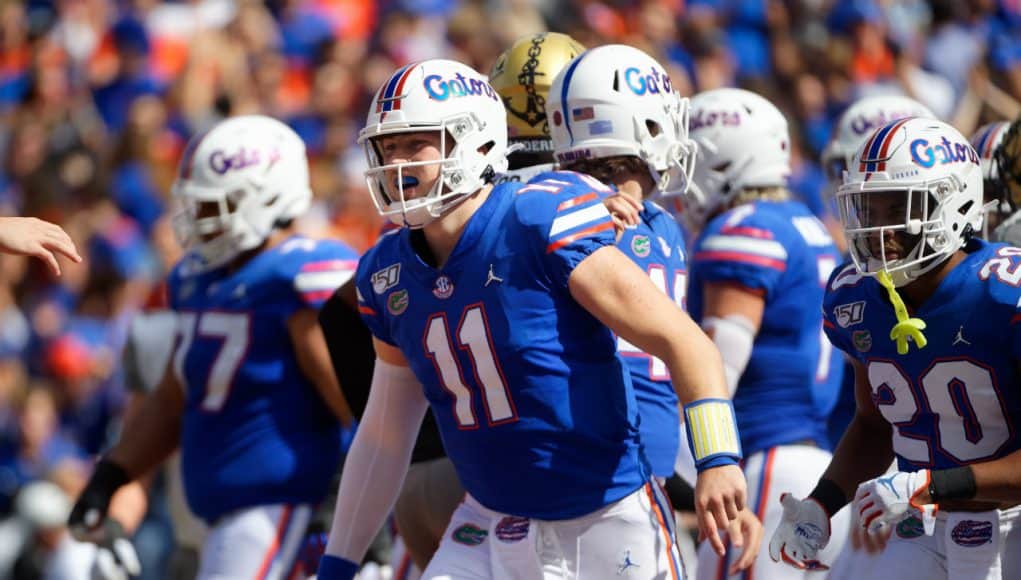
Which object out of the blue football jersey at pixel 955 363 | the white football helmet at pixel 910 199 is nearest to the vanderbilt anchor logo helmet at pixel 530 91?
the white football helmet at pixel 910 199

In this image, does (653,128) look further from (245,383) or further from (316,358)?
(245,383)

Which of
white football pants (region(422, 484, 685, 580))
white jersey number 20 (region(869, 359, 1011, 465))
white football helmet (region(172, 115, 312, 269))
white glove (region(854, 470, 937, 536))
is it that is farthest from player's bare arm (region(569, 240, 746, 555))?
white football helmet (region(172, 115, 312, 269))

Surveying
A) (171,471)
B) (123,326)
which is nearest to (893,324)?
(171,471)

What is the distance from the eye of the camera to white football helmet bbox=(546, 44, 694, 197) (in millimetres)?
4977

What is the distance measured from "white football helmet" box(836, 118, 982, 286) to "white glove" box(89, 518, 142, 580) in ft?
10.0

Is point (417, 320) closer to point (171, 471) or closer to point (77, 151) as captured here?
point (171, 471)

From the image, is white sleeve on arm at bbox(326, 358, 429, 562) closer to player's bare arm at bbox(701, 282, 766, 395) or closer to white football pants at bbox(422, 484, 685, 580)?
white football pants at bbox(422, 484, 685, 580)

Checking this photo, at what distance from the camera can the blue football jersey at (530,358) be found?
409 centimetres

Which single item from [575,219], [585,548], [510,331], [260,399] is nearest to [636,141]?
[575,219]

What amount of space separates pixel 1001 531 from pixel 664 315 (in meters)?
1.14

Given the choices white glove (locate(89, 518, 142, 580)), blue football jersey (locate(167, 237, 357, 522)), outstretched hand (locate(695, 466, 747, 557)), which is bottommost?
white glove (locate(89, 518, 142, 580))

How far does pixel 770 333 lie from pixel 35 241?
2.79 meters

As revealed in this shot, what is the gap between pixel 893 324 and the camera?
4.42m

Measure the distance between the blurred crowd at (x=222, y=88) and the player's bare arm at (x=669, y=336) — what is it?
5.18 meters
